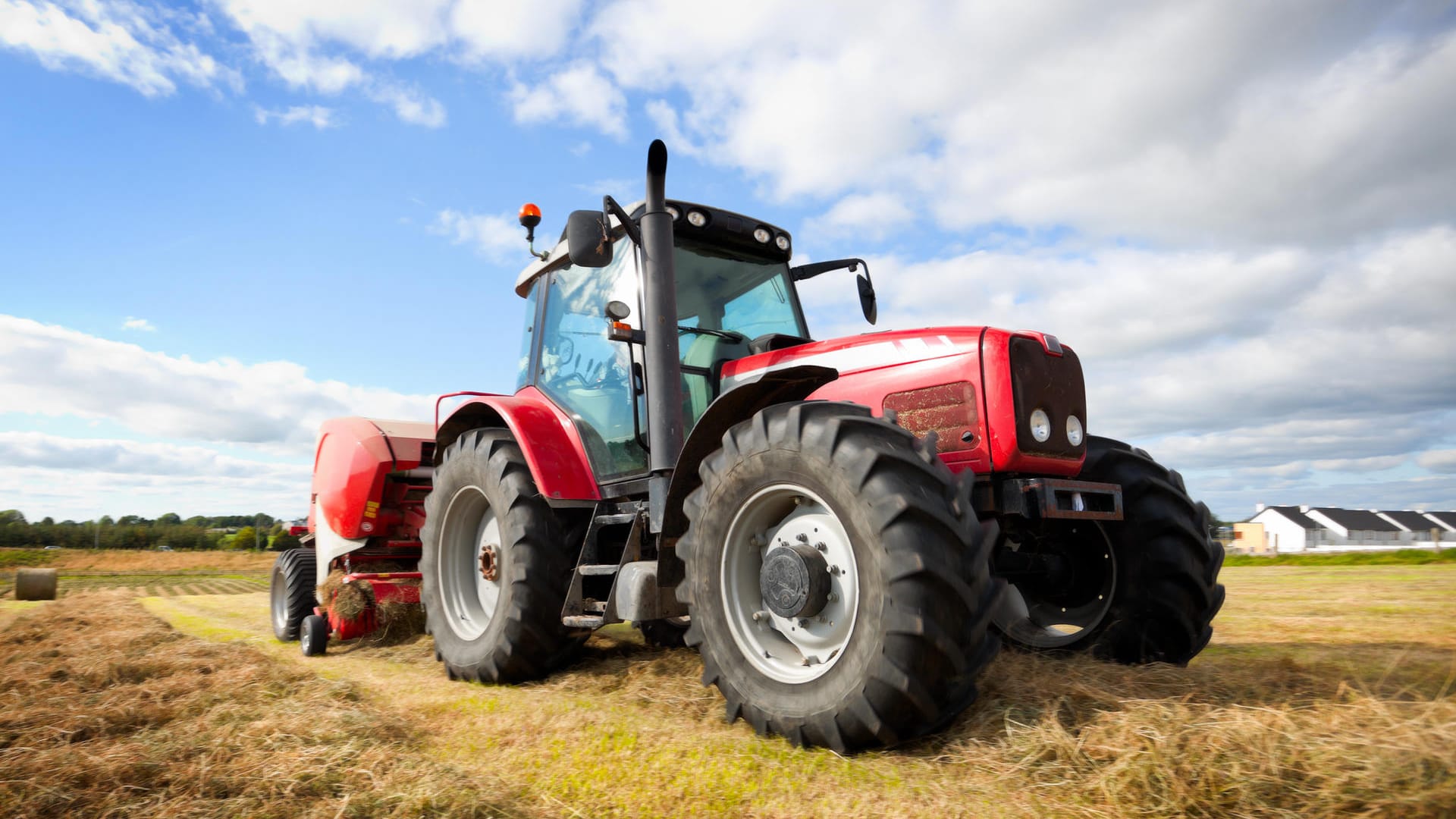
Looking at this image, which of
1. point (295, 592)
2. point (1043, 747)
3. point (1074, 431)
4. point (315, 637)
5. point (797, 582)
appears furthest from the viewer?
point (295, 592)

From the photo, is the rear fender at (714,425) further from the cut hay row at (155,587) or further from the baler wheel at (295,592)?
the cut hay row at (155,587)

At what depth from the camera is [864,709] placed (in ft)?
8.68

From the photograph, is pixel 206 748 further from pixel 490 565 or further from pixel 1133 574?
pixel 1133 574

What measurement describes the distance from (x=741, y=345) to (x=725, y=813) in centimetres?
275

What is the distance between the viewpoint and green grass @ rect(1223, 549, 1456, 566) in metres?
16.5

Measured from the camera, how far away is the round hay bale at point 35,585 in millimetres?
13945

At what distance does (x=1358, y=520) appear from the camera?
5325 cm

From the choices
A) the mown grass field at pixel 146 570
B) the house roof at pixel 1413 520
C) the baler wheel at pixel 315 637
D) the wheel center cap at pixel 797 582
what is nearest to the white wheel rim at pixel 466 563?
the baler wheel at pixel 315 637

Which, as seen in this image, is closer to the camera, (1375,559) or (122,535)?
(1375,559)

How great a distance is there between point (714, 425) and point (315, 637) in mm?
4008

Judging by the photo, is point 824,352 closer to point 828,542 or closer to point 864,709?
point 828,542

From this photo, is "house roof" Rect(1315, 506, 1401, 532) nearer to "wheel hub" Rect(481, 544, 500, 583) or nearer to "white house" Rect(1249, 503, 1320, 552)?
"white house" Rect(1249, 503, 1320, 552)

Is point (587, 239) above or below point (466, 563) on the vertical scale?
above

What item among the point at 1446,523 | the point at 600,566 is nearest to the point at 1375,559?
the point at 600,566
